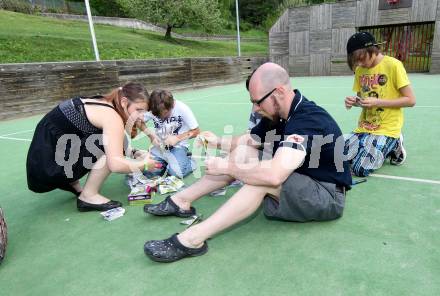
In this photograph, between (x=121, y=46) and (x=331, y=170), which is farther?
(x=121, y=46)

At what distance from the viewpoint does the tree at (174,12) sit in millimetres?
22812

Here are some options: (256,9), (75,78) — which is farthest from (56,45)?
(256,9)

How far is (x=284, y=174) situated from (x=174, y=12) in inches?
901

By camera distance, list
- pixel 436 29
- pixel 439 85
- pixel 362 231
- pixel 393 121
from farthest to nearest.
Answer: pixel 436 29, pixel 439 85, pixel 393 121, pixel 362 231

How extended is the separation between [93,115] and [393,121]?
2631 millimetres

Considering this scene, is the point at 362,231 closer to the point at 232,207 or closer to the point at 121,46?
the point at 232,207

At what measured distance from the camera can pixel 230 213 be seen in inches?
76.9

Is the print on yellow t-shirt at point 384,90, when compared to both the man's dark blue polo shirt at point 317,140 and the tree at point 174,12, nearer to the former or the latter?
the man's dark blue polo shirt at point 317,140

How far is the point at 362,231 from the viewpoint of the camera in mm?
2252

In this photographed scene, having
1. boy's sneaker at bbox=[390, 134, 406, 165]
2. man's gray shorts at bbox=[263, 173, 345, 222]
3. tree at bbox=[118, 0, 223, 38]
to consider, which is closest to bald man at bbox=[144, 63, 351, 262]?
man's gray shorts at bbox=[263, 173, 345, 222]

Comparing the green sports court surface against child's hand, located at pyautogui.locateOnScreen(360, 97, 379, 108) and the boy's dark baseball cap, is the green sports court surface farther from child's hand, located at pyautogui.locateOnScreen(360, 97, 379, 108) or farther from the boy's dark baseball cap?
the boy's dark baseball cap

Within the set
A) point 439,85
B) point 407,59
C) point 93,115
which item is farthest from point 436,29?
point 93,115

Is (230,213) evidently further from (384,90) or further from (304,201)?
(384,90)

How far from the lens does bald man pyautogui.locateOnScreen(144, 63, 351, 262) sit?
1.94 m
